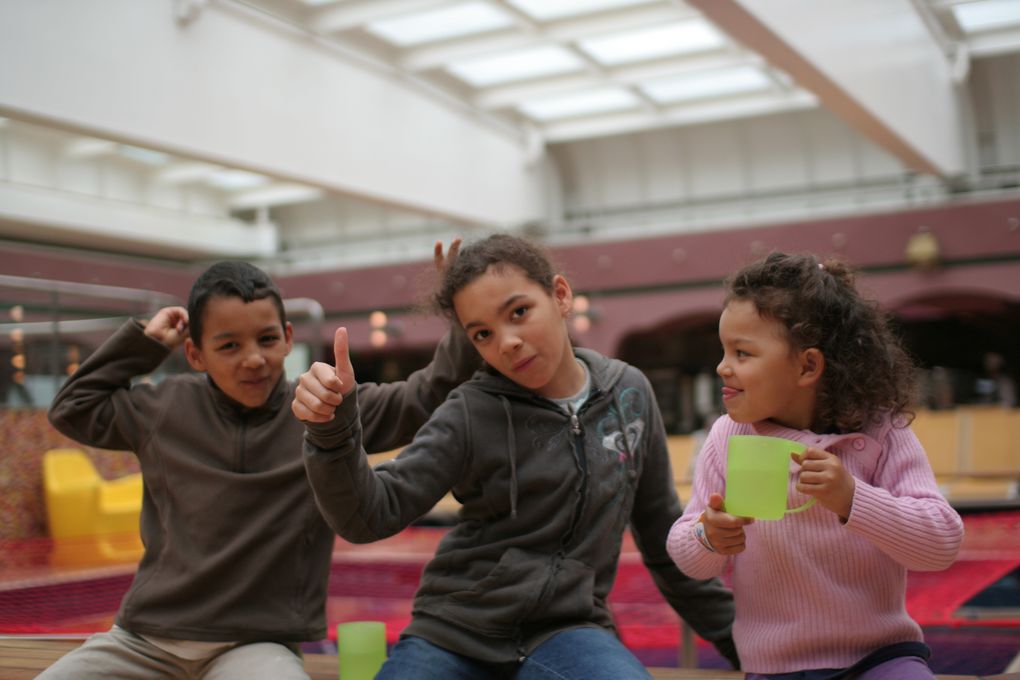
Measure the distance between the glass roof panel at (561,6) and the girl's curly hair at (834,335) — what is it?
9.60 metres

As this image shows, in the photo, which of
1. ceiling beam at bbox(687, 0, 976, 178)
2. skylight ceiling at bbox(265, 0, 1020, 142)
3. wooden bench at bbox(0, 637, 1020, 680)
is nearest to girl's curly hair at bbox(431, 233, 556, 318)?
wooden bench at bbox(0, 637, 1020, 680)

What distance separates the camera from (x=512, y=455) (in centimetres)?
206

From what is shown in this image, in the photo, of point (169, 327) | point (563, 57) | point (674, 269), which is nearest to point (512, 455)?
point (169, 327)

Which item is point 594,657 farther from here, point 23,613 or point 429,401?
point 23,613

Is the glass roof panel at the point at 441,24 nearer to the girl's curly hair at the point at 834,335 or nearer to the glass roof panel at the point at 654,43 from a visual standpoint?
the glass roof panel at the point at 654,43

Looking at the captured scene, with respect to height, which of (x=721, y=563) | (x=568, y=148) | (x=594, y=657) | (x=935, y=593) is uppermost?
(x=568, y=148)

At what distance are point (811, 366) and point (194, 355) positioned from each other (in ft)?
4.77

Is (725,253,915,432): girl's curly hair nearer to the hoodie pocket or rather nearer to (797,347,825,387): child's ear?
(797,347,825,387): child's ear

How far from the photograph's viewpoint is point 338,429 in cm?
178

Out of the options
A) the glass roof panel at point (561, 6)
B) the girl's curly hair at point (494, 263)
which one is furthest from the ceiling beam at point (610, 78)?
the girl's curly hair at point (494, 263)

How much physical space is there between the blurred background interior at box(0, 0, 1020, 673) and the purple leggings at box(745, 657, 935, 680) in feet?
1.67

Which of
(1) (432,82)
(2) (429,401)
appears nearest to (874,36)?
(1) (432,82)

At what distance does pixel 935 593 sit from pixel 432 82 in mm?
9966

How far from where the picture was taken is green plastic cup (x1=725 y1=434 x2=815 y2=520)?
63.6 inches
